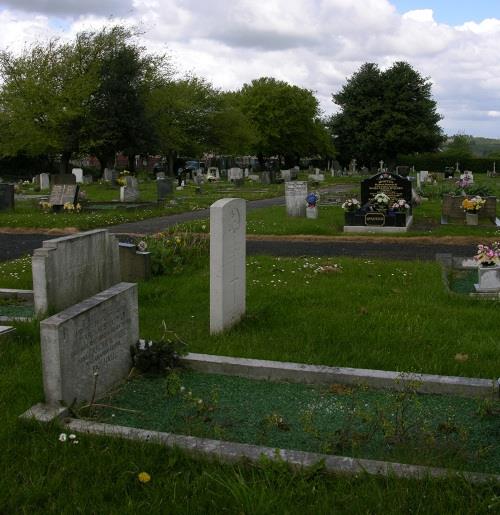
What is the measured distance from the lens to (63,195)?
20312mm

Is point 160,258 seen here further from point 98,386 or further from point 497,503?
point 497,503

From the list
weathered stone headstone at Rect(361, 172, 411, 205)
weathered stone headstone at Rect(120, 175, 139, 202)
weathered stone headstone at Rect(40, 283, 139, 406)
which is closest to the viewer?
weathered stone headstone at Rect(40, 283, 139, 406)

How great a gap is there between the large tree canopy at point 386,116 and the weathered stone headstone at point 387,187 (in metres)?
39.6

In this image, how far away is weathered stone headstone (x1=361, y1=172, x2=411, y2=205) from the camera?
628 inches

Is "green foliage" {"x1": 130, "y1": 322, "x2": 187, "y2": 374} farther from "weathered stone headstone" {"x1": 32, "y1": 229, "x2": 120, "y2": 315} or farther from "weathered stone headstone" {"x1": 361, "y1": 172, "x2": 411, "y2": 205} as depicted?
"weathered stone headstone" {"x1": 361, "y1": 172, "x2": 411, "y2": 205}

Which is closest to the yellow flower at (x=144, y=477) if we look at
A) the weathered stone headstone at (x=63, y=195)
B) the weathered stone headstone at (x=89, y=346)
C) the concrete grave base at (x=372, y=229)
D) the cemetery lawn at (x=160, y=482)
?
the cemetery lawn at (x=160, y=482)

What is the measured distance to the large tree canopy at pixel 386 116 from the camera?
54500 millimetres

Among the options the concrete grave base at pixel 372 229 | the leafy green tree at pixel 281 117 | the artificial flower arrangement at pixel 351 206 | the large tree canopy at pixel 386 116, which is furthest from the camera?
the leafy green tree at pixel 281 117

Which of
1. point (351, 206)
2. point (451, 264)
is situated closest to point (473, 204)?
point (351, 206)

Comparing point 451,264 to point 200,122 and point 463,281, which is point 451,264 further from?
point 200,122

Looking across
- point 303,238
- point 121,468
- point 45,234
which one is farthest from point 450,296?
point 45,234

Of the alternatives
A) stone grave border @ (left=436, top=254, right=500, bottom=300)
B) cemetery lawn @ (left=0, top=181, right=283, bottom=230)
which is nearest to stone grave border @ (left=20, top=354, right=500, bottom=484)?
stone grave border @ (left=436, top=254, right=500, bottom=300)

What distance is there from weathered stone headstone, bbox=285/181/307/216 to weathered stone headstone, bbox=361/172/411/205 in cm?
216

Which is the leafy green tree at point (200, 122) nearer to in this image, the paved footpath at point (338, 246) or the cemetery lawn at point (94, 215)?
the cemetery lawn at point (94, 215)
